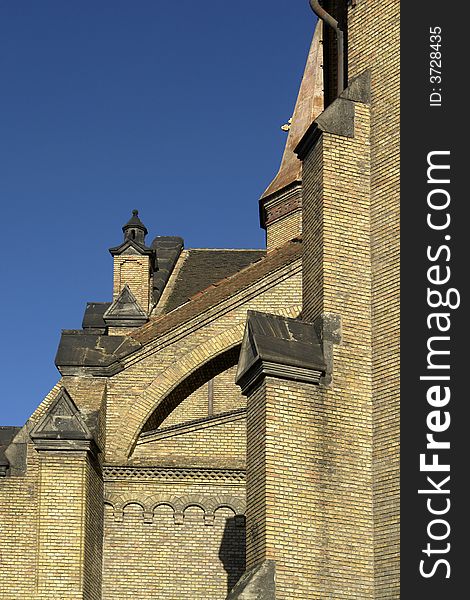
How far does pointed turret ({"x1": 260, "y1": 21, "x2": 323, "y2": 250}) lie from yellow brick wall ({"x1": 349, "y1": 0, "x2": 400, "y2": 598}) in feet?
44.0

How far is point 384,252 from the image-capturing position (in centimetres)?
1370

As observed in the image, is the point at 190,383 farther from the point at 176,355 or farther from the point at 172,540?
the point at 172,540

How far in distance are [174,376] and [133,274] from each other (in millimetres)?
8068

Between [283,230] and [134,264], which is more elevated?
[283,230]

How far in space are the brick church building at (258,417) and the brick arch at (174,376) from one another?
28 millimetres

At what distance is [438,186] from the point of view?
42.9ft

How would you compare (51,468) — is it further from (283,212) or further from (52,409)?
(283,212)

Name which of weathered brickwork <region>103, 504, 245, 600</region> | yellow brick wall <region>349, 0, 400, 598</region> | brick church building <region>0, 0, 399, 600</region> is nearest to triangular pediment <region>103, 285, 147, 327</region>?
brick church building <region>0, 0, 399, 600</region>

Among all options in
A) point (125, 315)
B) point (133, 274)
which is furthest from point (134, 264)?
point (125, 315)

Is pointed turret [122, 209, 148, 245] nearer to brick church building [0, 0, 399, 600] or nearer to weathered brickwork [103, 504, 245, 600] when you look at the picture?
brick church building [0, 0, 399, 600]

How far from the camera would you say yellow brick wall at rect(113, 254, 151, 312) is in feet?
91.5

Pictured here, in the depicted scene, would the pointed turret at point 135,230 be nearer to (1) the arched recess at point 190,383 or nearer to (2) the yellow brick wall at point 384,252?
(1) the arched recess at point 190,383

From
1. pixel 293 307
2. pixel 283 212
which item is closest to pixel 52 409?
pixel 293 307

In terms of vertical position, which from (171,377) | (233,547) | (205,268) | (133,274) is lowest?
(233,547)
